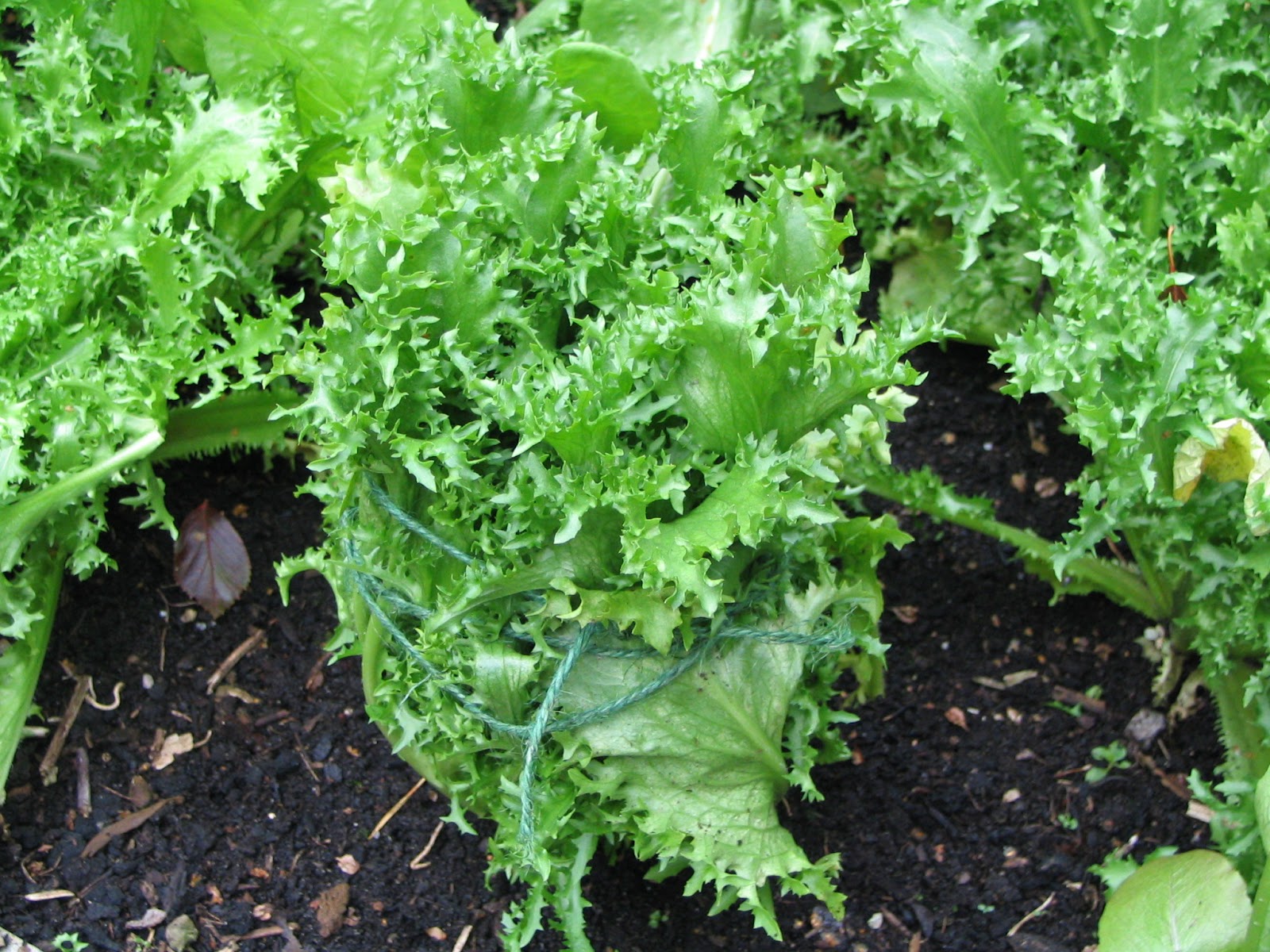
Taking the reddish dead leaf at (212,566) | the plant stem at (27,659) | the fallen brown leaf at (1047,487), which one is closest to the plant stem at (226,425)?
the reddish dead leaf at (212,566)

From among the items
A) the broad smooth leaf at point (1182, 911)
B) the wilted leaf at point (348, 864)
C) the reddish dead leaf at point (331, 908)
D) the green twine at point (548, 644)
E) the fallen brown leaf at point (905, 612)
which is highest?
the green twine at point (548, 644)

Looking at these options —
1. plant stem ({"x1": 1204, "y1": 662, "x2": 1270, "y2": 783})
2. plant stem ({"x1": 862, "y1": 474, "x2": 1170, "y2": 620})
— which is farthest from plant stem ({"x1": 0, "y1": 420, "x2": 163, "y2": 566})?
plant stem ({"x1": 1204, "y1": 662, "x2": 1270, "y2": 783})

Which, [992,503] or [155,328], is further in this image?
[992,503]

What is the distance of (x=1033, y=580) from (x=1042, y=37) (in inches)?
47.5

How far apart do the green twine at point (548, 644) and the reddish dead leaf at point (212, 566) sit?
2.49 feet

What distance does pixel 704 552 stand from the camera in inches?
79.1

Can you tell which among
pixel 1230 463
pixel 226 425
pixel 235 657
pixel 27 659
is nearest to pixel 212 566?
pixel 235 657

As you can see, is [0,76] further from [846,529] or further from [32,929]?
[846,529]

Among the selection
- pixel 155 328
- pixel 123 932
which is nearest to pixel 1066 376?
pixel 155 328

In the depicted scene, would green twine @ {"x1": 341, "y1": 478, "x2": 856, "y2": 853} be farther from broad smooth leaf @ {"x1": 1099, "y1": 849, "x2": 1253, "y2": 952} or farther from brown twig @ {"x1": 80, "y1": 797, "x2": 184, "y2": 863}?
brown twig @ {"x1": 80, "y1": 797, "x2": 184, "y2": 863}

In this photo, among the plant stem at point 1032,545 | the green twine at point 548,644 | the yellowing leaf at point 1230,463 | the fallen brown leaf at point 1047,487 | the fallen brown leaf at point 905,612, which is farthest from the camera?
the fallen brown leaf at point 1047,487

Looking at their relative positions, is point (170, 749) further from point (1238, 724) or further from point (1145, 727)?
point (1238, 724)

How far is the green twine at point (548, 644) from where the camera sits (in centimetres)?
213

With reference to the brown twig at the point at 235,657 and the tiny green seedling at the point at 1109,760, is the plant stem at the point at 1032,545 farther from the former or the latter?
the brown twig at the point at 235,657
